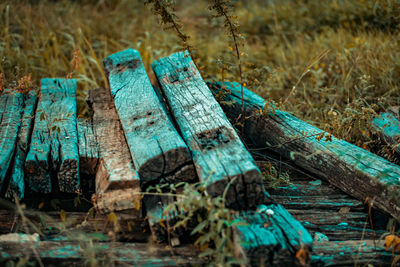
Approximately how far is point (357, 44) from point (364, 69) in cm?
51

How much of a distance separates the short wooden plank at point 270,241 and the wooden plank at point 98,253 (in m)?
0.31

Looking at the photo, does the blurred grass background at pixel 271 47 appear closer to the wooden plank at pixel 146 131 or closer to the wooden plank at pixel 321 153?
the wooden plank at pixel 321 153

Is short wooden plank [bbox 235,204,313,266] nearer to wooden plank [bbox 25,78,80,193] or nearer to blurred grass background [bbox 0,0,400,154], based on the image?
wooden plank [bbox 25,78,80,193]

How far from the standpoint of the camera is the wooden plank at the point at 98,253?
1994mm

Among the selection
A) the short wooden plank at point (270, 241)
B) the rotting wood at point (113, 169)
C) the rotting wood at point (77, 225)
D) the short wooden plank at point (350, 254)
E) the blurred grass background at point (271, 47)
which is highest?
the blurred grass background at point (271, 47)

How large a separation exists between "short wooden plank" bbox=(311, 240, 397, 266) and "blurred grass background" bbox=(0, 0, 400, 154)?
4.26 ft

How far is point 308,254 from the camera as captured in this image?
6.15ft

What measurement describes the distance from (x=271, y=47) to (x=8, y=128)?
408cm

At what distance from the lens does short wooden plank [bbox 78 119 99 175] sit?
8.08 ft

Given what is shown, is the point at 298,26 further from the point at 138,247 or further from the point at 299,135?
the point at 138,247

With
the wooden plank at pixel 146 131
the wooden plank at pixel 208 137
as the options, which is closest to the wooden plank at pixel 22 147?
the wooden plank at pixel 146 131

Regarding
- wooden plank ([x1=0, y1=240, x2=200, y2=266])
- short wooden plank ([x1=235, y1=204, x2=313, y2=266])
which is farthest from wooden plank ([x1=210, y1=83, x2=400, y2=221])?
wooden plank ([x1=0, y1=240, x2=200, y2=266])

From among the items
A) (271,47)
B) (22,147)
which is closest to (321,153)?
(22,147)

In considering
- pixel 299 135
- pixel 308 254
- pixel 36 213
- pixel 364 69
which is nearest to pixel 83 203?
pixel 36 213
